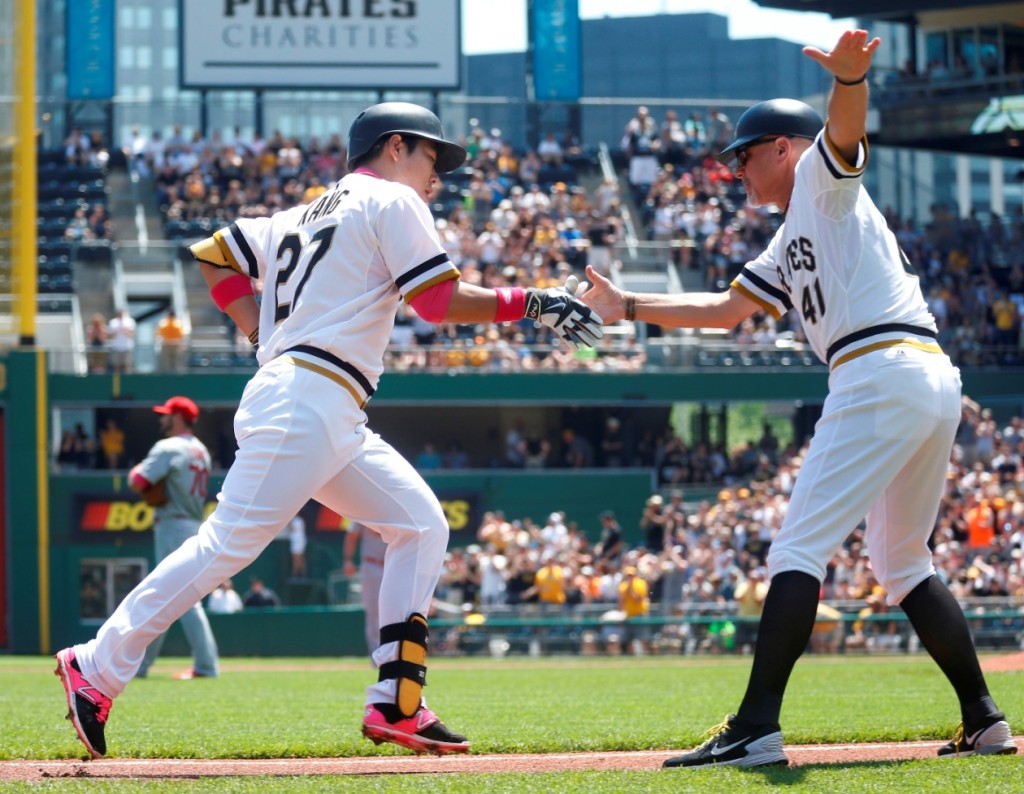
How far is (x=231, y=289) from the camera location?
5625mm

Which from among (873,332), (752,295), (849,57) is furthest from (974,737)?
(849,57)

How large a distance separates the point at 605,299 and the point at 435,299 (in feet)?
3.07

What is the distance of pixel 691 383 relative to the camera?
24.8 meters

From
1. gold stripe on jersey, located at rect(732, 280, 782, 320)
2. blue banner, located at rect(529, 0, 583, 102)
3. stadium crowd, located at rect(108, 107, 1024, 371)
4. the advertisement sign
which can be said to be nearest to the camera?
gold stripe on jersey, located at rect(732, 280, 782, 320)

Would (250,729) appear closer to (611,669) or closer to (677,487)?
(611,669)

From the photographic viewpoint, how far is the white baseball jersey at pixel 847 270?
4.88 meters

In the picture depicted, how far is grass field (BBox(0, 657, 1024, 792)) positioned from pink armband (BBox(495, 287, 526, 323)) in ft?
4.88

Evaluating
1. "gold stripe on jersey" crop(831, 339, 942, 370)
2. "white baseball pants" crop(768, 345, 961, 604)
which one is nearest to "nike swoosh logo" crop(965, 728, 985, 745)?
"white baseball pants" crop(768, 345, 961, 604)

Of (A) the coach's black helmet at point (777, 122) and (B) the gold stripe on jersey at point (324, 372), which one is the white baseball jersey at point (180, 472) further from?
(A) the coach's black helmet at point (777, 122)

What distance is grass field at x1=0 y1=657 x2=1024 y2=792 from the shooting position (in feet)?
14.4

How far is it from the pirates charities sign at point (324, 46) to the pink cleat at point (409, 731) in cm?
2900

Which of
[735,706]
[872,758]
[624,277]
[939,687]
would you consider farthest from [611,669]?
[624,277]

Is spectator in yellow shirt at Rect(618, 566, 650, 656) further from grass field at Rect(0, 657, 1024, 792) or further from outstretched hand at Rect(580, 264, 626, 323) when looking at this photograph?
outstretched hand at Rect(580, 264, 626, 323)

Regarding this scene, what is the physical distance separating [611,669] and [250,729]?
762 centimetres
